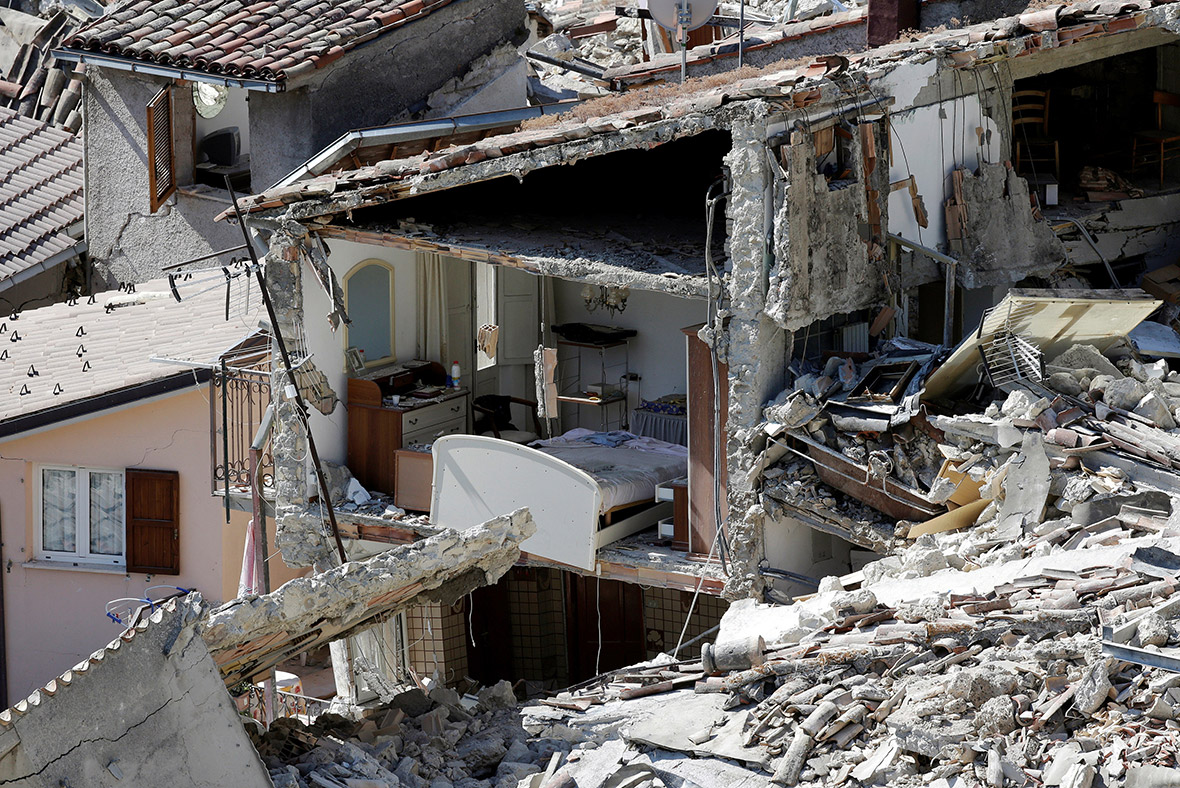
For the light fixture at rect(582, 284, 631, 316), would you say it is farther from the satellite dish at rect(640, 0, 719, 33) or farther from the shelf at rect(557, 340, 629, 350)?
the satellite dish at rect(640, 0, 719, 33)

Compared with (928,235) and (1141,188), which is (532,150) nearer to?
(928,235)

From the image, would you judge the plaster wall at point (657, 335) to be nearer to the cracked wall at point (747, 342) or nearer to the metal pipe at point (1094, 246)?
the cracked wall at point (747, 342)

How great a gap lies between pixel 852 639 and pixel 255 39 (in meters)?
12.7

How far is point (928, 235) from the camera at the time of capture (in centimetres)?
1512

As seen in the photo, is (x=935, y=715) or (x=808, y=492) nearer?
(x=935, y=715)

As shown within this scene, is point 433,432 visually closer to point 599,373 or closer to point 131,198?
point 599,373

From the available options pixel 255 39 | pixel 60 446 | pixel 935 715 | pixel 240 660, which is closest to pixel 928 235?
pixel 935 715

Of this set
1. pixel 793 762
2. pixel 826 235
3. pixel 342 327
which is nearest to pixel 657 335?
pixel 342 327

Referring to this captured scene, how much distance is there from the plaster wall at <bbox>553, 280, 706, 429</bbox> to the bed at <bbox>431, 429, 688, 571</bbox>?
Answer: 1.64 metres

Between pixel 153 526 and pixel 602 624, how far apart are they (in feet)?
18.8

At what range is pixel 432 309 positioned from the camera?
17438mm

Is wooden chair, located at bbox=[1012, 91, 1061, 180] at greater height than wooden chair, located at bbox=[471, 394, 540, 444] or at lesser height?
greater

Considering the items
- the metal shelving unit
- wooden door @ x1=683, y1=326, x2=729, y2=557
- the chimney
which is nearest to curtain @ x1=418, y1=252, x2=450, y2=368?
the metal shelving unit

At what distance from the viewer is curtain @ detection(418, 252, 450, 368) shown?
1717 cm
